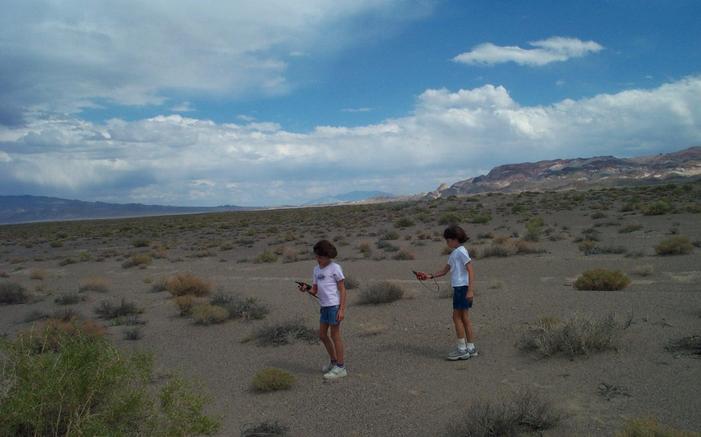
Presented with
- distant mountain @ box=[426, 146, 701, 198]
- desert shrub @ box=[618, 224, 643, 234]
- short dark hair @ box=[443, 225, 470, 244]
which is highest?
distant mountain @ box=[426, 146, 701, 198]

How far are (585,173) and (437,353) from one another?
13555 cm

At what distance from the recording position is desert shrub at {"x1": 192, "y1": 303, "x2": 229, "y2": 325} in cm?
1035

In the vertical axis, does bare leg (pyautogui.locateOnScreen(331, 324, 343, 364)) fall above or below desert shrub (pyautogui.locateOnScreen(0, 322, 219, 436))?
below

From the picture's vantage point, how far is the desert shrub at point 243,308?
1061 cm

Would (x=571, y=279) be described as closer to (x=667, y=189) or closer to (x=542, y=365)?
(x=542, y=365)

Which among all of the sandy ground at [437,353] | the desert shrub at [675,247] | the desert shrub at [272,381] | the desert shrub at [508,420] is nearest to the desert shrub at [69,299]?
the sandy ground at [437,353]

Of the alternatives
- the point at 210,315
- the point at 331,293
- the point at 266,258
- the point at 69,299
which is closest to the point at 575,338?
the point at 331,293

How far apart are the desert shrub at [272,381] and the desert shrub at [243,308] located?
4.11m

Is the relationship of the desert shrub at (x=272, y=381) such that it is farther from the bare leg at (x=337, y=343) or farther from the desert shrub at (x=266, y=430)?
the desert shrub at (x=266, y=430)

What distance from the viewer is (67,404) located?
3662 mm

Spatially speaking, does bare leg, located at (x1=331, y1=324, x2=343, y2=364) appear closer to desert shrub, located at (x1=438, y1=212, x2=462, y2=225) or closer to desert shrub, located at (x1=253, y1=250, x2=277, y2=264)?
desert shrub, located at (x1=253, y1=250, x2=277, y2=264)

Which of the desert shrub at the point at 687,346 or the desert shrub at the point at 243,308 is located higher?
the desert shrub at the point at 687,346

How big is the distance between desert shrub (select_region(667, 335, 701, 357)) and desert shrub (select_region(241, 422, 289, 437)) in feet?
16.1

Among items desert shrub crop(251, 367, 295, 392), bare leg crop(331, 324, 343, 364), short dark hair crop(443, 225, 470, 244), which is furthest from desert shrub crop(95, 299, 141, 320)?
short dark hair crop(443, 225, 470, 244)
